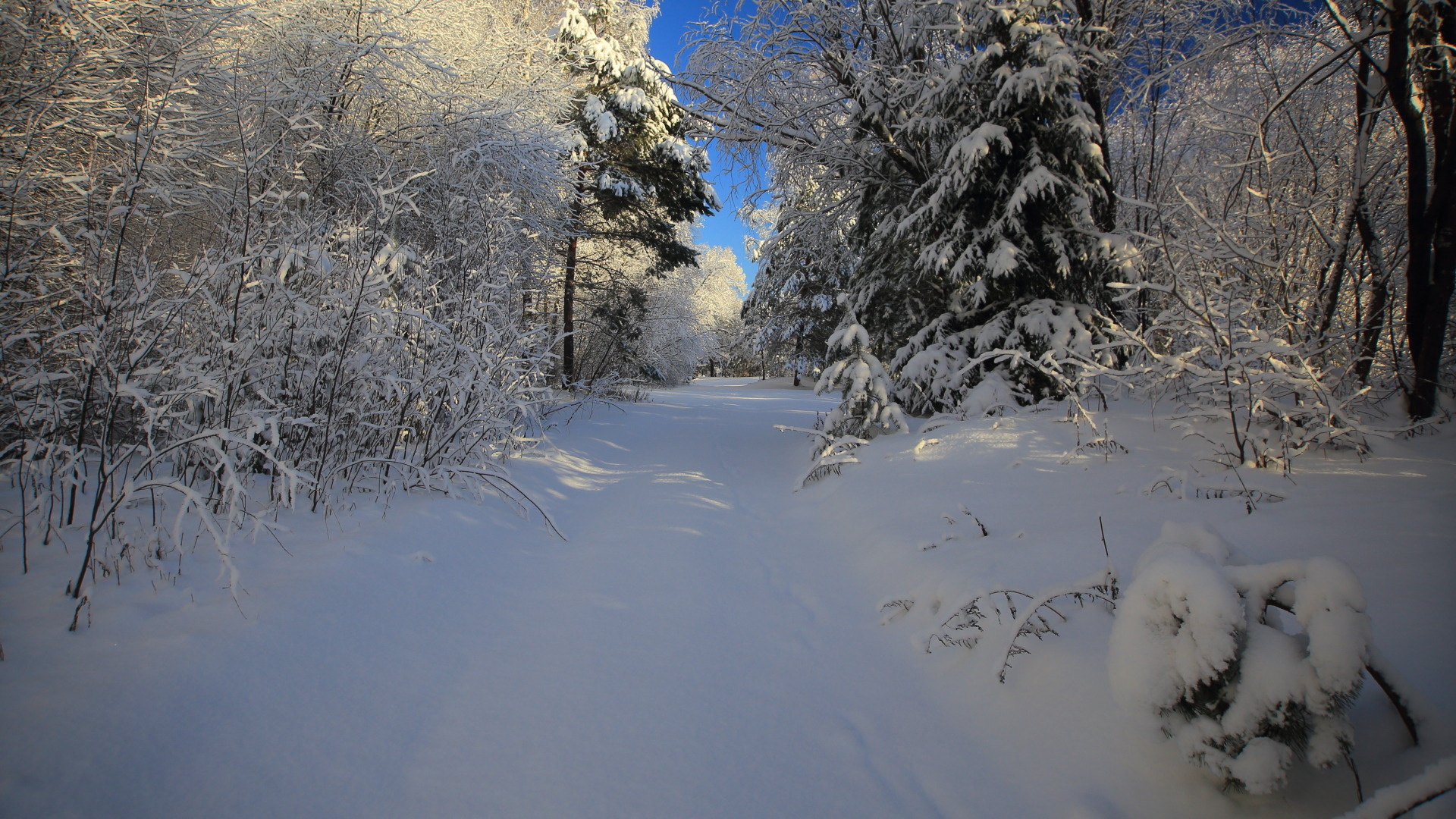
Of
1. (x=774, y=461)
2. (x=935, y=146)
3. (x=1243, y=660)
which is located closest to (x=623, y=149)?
(x=935, y=146)

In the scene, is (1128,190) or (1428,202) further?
(1128,190)

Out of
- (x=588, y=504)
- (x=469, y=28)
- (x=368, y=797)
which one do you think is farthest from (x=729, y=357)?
(x=368, y=797)

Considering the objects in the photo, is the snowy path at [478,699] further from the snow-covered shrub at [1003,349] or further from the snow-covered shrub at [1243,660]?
the snow-covered shrub at [1003,349]

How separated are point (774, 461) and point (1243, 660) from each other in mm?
6049

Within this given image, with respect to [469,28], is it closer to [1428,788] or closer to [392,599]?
[392,599]

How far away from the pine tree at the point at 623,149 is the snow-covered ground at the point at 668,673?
9.21 meters

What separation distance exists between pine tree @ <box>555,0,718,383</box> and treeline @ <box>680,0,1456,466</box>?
3834mm

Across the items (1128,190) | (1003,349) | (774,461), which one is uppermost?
(1128,190)

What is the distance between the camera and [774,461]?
283 inches

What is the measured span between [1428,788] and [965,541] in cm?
202

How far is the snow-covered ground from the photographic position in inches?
55.1

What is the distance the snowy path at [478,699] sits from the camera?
1440mm

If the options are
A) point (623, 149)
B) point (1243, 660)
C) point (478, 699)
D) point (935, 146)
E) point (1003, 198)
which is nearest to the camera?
point (1243, 660)

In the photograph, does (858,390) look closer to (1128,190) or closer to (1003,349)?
(1003,349)
